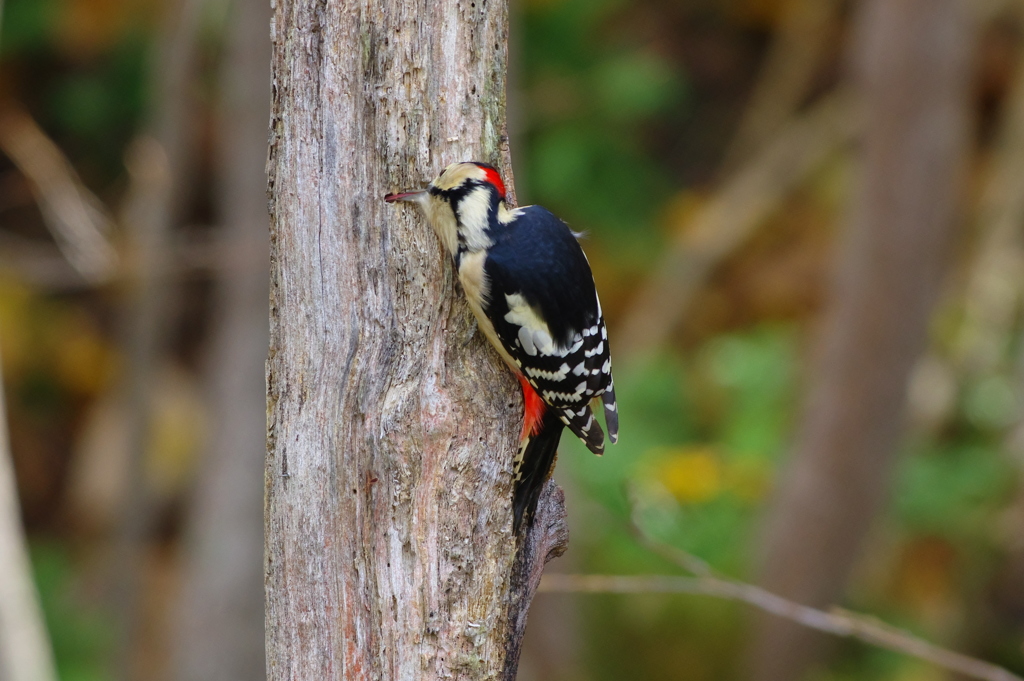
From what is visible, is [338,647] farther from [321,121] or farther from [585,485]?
[585,485]

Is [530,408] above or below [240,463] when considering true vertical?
above

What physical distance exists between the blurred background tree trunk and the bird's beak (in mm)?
2875

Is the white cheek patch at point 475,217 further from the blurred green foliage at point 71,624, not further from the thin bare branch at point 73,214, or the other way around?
Answer: the blurred green foliage at point 71,624

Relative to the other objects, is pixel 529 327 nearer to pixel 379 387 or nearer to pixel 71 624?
pixel 379 387

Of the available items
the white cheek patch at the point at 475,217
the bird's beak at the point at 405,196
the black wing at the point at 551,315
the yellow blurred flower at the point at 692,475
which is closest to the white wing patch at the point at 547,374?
the black wing at the point at 551,315

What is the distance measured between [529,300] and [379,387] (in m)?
0.38

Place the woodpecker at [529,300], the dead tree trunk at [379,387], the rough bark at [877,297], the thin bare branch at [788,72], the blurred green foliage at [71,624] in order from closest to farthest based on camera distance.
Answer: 1. the dead tree trunk at [379,387]
2. the woodpecker at [529,300]
3. the rough bark at [877,297]
4. the blurred green foliage at [71,624]
5. the thin bare branch at [788,72]

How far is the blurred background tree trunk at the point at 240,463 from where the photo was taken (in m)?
4.67

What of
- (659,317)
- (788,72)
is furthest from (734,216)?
(788,72)

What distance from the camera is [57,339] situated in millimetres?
7859

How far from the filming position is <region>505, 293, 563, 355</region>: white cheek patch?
1.93 meters

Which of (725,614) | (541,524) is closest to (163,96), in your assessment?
(541,524)

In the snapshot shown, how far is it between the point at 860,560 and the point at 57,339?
614 cm

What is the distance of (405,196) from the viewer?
1.88 meters
